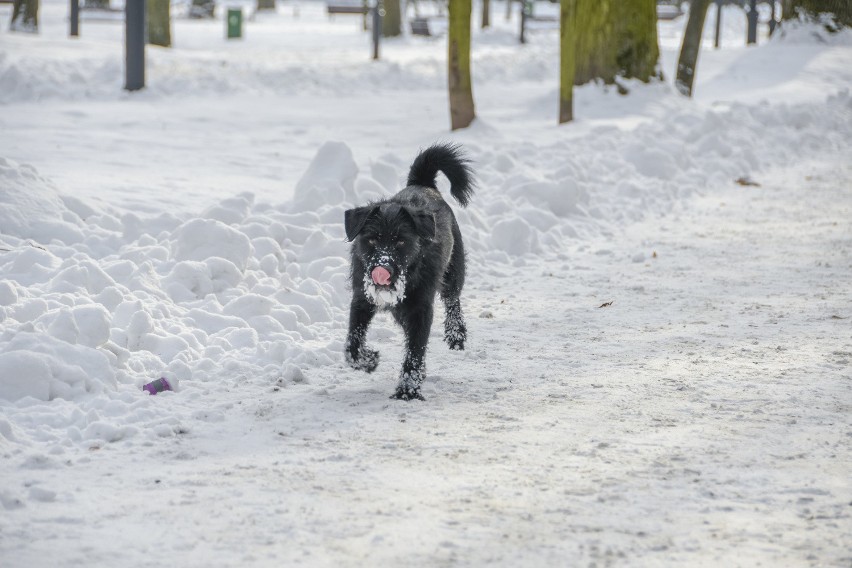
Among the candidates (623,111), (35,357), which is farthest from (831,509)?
(623,111)

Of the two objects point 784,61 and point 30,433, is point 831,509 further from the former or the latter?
point 784,61

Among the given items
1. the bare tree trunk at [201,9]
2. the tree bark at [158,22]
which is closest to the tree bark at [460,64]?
the tree bark at [158,22]

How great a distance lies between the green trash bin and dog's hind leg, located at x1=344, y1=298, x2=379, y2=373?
2962 cm

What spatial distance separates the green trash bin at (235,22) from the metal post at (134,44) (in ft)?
52.9

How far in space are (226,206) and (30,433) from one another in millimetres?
4315

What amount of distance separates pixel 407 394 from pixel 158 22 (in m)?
23.7

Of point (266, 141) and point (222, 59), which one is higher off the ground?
point (222, 59)

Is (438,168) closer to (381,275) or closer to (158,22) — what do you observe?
(381,275)

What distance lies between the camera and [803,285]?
29.2ft

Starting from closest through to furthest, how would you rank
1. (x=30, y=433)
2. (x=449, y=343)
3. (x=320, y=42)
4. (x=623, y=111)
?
(x=30, y=433) → (x=449, y=343) → (x=623, y=111) → (x=320, y=42)

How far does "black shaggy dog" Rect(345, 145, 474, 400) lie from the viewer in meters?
5.87

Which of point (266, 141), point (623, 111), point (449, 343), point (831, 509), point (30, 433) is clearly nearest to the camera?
point (831, 509)

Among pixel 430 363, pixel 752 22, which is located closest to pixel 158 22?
pixel 752 22

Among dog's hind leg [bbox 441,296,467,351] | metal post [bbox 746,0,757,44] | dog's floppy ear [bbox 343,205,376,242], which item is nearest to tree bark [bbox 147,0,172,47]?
metal post [bbox 746,0,757,44]
